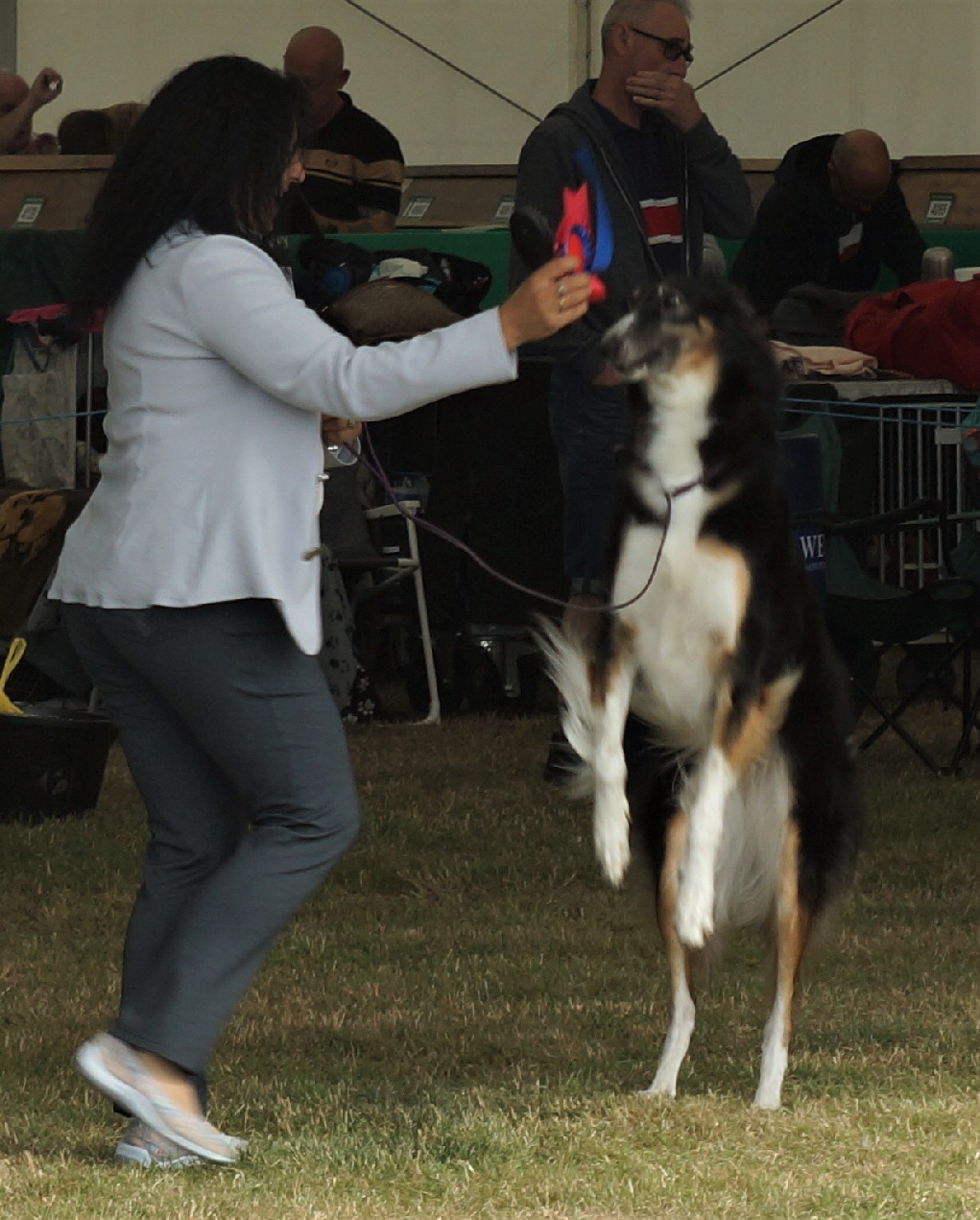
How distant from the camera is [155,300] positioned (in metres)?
2.92

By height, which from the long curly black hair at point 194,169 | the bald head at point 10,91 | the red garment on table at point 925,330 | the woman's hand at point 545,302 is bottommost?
the red garment on table at point 925,330

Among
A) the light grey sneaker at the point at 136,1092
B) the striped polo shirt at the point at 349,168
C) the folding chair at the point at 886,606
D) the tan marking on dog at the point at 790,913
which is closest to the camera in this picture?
the light grey sneaker at the point at 136,1092

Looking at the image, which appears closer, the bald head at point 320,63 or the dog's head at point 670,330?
the dog's head at point 670,330

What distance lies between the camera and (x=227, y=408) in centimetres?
294

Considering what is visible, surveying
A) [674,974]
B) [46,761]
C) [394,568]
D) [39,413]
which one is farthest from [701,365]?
[39,413]

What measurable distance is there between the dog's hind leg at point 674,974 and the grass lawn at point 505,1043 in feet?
0.18

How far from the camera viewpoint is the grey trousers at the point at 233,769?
295 centimetres

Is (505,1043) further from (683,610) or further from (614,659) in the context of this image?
(683,610)

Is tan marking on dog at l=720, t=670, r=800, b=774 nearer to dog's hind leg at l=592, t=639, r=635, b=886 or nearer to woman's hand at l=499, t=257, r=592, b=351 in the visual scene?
dog's hind leg at l=592, t=639, r=635, b=886

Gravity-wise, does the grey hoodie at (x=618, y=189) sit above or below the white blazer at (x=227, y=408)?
above

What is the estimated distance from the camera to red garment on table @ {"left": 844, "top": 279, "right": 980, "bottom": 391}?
685cm

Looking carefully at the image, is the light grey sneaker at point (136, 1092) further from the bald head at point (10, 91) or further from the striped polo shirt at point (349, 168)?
the bald head at point (10, 91)

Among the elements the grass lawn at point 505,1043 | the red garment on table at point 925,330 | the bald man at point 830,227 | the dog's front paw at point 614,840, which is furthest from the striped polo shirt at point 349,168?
the dog's front paw at point 614,840

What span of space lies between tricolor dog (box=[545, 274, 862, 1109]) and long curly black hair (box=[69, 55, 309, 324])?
0.59m
